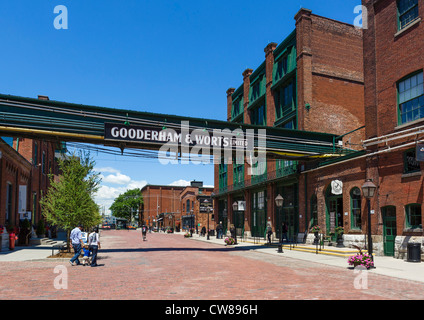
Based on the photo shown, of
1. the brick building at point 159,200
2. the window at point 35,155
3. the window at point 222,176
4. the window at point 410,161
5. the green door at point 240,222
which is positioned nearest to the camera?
the window at point 410,161

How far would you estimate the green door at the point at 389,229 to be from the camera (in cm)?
2033

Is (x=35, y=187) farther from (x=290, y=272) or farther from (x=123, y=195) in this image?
(x=123, y=195)

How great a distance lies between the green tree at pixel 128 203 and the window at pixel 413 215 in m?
118

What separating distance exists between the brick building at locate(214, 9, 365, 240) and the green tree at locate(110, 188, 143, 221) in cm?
9880

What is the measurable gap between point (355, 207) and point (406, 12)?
11.6 meters

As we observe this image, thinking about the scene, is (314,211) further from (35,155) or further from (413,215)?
(35,155)

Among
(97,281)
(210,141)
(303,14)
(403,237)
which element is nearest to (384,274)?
(403,237)

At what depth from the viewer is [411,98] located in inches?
780

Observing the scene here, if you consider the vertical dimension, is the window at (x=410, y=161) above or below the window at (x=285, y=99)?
below

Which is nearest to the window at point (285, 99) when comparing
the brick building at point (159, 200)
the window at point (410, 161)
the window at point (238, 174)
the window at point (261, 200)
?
the window at point (261, 200)

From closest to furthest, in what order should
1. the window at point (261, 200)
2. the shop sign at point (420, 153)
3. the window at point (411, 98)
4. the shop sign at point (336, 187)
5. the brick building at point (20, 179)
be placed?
the shop sign at point (420, 153) < the window at point (411, 98) < the shop sign at point (336, 187) < the brick building at point (20, 179) < the window at point (261, 200)

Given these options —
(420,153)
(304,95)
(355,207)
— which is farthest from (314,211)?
(420,153)

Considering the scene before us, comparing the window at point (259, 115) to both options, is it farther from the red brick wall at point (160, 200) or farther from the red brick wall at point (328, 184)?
the red brick wall at point (160, 200)

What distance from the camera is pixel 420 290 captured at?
10.6 meters
